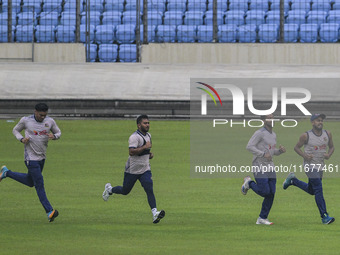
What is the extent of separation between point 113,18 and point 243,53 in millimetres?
5346

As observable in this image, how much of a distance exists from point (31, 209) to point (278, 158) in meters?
9.19

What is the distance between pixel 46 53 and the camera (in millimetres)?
32750

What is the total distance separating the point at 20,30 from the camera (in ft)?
110

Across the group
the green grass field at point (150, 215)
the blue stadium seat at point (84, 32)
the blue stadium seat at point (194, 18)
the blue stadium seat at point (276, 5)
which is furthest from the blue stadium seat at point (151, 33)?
the green grass field at point (150, 215)

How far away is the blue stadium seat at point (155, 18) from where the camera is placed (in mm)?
33969

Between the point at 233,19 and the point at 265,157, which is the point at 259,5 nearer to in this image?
the point at 233,19

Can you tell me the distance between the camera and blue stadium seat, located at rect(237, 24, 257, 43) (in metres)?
33.3

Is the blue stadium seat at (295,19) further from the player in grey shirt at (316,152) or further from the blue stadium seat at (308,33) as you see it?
the player in grey shirt at (316,152)

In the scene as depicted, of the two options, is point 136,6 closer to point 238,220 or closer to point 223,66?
point 223,66

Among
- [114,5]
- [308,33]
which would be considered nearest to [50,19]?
[114,5]

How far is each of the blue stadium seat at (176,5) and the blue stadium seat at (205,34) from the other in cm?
172

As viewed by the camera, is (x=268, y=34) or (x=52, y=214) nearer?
(x=52, y=214)

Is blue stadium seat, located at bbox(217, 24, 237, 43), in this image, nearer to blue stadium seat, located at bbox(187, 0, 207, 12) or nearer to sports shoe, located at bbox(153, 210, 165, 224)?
blue stadium seat, located at bbox(187, 0, 207, 12)

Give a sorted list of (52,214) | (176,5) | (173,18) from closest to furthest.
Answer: (52,214), (173,18), (176,5)
